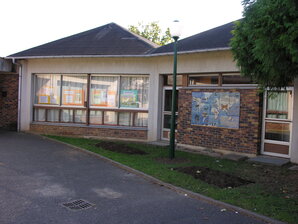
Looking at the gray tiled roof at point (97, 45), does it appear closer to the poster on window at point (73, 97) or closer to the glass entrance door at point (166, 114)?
the poster on window at point (73, 97)

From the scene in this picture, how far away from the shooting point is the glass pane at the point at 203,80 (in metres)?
10.9

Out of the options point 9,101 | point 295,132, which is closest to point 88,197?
point 295,132

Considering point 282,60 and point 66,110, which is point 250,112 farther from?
point 66,110

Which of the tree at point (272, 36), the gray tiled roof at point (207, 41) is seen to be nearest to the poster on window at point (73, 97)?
the gray tiled roof at point (207, 41)

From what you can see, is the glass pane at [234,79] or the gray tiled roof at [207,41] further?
the gray tiled roof at [207,41]

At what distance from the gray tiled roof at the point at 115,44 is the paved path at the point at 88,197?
17.2ft

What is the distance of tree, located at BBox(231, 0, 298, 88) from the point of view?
15.8 feet

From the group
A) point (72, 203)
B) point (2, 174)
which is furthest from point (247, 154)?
point (2, 174)

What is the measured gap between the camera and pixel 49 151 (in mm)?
10141

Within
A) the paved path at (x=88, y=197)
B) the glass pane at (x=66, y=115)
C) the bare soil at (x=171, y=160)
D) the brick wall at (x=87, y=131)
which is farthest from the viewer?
the glass pane at (x=66, y=115)

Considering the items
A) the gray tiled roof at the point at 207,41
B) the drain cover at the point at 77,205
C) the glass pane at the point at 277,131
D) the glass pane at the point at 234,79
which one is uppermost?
the gray tiled roof at the point at 207,41

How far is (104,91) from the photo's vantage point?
43.8ft

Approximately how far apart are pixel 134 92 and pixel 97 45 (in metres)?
2.90

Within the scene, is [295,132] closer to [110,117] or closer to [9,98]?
[110,117]
